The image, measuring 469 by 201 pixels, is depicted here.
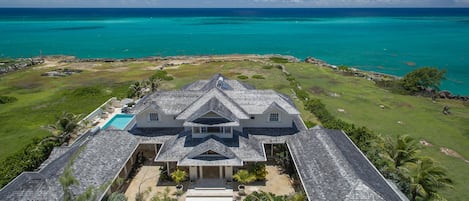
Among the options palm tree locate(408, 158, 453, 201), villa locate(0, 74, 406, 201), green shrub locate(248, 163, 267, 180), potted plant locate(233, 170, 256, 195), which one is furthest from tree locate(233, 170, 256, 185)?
palm tree locate(408, 158, 453, 201)

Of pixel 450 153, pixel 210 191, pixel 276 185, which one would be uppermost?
pixel 210 191

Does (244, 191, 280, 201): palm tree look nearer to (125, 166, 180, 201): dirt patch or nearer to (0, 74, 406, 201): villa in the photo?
(0, 74, 406, 201): villa

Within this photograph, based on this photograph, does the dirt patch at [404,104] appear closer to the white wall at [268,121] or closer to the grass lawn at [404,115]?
the grass lawn at [404,115]

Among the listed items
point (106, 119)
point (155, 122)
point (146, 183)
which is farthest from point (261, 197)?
point (106, 119)

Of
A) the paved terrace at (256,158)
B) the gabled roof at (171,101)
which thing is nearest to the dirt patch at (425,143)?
the paved terrace at (256,158)

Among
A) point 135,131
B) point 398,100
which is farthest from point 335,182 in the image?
point 398,100

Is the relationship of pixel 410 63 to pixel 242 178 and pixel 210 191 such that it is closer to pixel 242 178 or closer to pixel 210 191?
pixel 242 178
